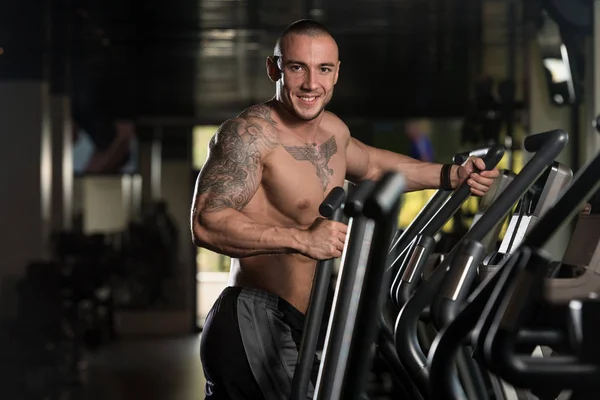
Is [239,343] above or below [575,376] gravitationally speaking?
below

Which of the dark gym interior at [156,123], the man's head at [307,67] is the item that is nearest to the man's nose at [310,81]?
the man's head at [307,67]

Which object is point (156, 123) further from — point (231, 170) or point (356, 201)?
point (356, 201)

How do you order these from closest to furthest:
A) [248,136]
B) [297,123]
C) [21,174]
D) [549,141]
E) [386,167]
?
[549,141], [248,136], [297,123], [386,167], [21,174]

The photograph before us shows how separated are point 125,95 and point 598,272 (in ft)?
24.2

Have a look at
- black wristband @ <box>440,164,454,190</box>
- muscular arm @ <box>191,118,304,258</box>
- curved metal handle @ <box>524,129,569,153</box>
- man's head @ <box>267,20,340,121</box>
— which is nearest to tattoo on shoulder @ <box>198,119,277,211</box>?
muscular arm @ <box>191,118,304,258</box>

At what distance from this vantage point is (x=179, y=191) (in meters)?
8.77

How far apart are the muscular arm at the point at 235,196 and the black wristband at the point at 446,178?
1.53 feet

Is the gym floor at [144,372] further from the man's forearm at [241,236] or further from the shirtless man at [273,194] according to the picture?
the man's forearm at [241,236]

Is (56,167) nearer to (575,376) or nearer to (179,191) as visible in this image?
(179,191)

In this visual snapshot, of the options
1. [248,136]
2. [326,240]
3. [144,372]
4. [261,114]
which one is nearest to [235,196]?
[248,136]

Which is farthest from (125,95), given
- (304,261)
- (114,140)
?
(304,261)

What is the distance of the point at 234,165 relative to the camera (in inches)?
94.5

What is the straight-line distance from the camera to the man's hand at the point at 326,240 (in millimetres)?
1969

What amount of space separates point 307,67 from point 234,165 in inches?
11.3
